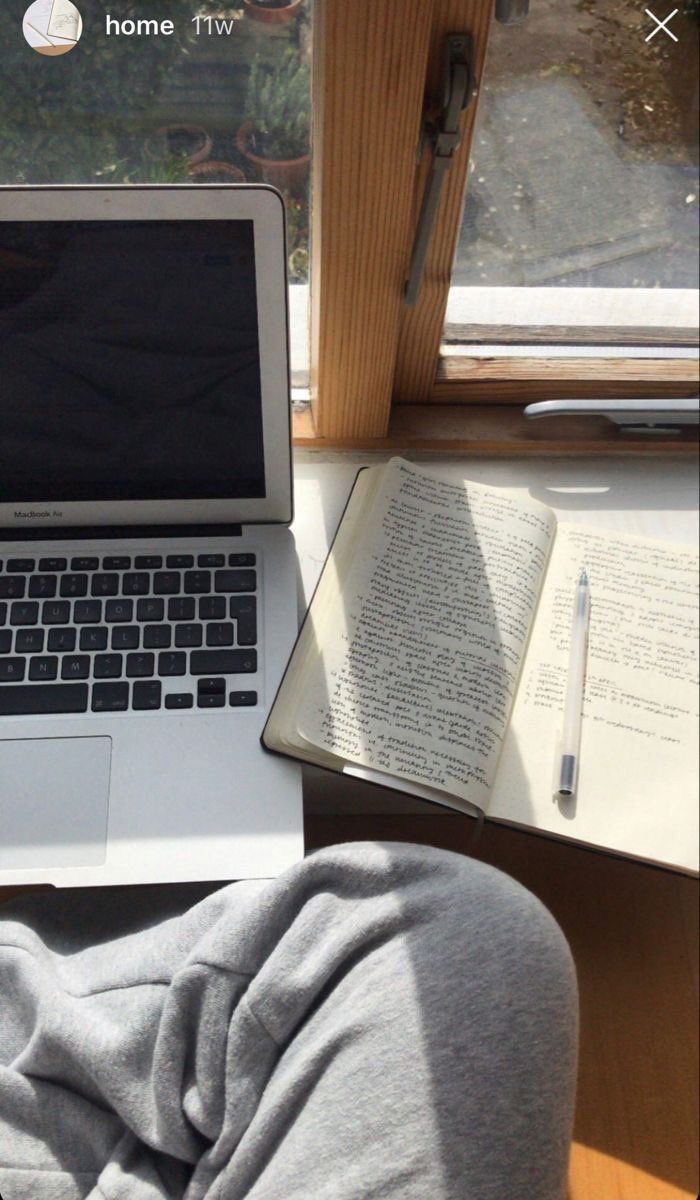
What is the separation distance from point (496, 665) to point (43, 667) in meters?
0.28

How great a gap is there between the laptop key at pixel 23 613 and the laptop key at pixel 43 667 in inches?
0.9

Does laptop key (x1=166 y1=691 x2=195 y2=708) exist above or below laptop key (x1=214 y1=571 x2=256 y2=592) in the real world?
below

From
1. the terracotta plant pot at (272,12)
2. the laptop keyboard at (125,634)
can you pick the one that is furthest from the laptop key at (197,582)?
the terracotta plant pot at (272,12)

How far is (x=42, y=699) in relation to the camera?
1.99 ft

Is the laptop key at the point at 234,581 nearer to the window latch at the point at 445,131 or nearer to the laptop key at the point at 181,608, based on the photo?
the laptop key at the point at 181,608

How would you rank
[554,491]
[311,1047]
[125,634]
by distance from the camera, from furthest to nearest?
[554,491]
[125,634]
[311,1047]

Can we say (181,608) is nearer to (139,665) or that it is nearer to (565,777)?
(139,665)

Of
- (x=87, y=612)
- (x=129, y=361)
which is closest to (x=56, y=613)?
(x=87, y=612)

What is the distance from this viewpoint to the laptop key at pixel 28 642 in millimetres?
612

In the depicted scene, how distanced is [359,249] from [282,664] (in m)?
0.27

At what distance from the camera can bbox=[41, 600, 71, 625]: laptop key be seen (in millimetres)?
622

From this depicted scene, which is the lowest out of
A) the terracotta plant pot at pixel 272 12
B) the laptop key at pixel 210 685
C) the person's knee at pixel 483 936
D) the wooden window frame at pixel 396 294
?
the person's knee at pixel 483 936

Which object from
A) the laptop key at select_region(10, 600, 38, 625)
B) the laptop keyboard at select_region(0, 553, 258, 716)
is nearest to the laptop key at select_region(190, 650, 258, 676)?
the laptop keyboard at select_region(0, 553, 258, 716)

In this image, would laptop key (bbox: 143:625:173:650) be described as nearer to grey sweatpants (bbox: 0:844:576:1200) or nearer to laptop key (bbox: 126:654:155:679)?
laptop key (bbox: 126:654:155:679)
